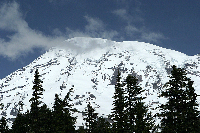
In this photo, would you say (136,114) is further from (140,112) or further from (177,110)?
(177,110)

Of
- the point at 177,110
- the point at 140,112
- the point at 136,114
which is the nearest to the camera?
the point at 177,110

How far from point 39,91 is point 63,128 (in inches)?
318

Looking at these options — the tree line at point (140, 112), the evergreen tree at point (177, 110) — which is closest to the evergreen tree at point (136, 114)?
the tree line at point (140, 112)

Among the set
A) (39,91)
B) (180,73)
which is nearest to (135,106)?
(180,73)

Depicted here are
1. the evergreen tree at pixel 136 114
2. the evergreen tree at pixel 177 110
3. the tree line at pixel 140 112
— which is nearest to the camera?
the evergreen tree at pixel 177 110

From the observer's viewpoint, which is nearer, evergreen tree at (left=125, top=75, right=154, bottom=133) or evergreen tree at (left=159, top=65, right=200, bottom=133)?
evergreen tree at (left=159, top=65, right=200, bottom=133)

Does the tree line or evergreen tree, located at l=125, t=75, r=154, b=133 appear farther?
evergreen tree, located at l=125, t=75, r=154, b=133

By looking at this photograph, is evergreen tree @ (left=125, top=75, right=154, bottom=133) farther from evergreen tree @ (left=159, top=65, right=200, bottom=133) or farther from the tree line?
evergreen tree @ (left=159, top=65, right=200, bottom=133)

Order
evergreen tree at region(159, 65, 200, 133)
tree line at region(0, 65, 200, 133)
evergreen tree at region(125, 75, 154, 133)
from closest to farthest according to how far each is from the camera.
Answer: evergreen tree at region(159, 65, 200, 133), tree line at region(0, 65, 200, 133), evergreen tree at region(125, 75, 154, 133)

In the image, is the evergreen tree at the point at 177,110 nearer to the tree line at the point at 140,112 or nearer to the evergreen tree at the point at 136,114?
the tree line at the point at 140,112

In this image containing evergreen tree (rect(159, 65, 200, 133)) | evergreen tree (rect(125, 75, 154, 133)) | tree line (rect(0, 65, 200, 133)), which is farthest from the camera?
evergreen tree (rect(125, 75, 154, 133))

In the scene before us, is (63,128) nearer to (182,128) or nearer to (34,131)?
(34,131)

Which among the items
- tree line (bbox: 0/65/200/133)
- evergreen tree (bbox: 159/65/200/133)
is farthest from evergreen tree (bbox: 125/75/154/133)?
evergreen tree (bbox: 159/65/200/133)

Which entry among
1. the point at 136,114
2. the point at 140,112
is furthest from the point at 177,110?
the point at 136,114
